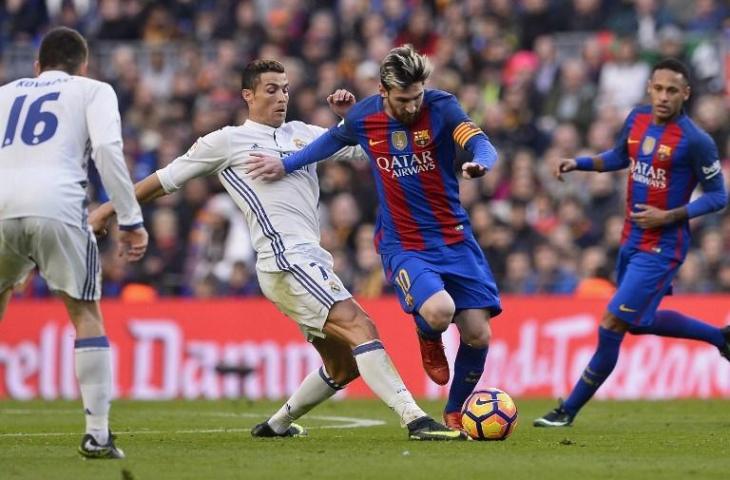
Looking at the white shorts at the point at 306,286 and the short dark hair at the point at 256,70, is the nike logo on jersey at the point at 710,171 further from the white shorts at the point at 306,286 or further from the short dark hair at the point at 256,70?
the short dark hair at the point at 256,70

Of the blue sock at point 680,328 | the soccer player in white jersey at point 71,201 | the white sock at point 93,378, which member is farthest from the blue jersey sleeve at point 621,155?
the white sock at point 93,378

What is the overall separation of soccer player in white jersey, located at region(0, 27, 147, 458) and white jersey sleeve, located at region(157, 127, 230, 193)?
1569 mm

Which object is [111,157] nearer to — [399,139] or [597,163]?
[399,139]

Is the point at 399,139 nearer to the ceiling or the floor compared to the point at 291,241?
nearer to the ceiling

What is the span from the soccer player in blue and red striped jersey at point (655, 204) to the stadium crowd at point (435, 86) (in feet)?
19.7

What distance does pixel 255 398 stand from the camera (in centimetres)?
1738

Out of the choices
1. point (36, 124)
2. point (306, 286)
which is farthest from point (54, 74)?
point (306, 286)

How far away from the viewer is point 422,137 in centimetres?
1016

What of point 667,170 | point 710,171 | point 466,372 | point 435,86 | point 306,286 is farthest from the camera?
point 435,86

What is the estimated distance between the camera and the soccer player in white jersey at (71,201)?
8.47 m

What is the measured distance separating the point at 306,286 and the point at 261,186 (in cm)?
81

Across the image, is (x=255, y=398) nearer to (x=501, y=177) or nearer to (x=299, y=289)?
(x=501, y=177)

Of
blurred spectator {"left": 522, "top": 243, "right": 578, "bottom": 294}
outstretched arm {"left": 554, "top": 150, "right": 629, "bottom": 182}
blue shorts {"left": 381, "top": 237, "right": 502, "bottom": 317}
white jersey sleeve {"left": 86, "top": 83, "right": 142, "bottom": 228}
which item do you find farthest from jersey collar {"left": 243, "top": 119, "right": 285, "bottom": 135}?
blurred spectator {"left": 522, "top": 243, "right": 578, "bottom": 294}

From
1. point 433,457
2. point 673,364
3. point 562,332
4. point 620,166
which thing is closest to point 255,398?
point 562,332
